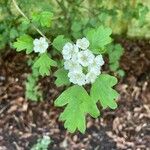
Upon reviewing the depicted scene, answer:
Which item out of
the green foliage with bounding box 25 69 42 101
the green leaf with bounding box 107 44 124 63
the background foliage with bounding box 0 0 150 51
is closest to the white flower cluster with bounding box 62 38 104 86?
the background foliage with bounding box 0 0 150 51

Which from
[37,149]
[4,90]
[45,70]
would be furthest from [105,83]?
[4,90]

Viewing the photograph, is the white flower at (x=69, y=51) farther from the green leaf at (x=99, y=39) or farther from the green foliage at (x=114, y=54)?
the green foliage at (x=114, y=54)

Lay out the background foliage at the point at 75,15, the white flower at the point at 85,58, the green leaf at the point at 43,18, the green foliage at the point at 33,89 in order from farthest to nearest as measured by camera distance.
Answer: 1. the green foliage at the point at 33,89
2. the background foliage at the point at 75,15
3. the green leaf at the point at 43,18
4. the white flower at the point at 85,58

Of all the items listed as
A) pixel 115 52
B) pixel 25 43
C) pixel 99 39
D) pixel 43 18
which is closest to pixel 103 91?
pixel 99 39

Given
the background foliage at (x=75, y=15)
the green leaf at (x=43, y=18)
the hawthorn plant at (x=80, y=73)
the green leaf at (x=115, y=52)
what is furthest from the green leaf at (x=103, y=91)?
the green leaf at (x=115, y=52)

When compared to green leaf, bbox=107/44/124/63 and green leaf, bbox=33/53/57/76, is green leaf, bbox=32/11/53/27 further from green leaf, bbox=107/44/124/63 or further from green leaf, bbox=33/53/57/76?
green leaf, bbox=107/44/124/63

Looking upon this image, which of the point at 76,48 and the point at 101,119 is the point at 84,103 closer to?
the point at 76,48

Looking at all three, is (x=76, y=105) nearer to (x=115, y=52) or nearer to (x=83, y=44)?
(x=83, y=44)
